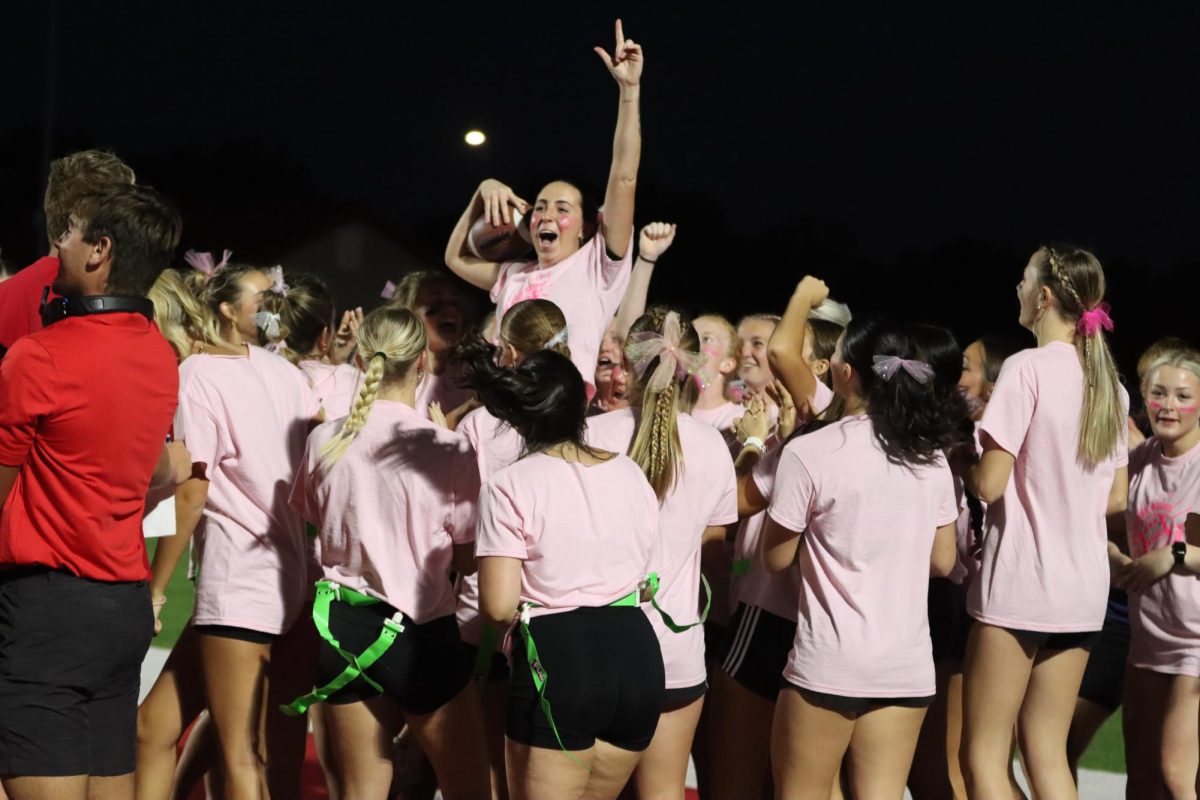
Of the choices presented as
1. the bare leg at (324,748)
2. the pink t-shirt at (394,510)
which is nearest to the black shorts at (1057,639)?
the pink t-shirt at (394,510)

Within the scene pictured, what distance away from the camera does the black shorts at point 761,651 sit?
4.34 metres

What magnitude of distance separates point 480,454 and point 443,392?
139 cm

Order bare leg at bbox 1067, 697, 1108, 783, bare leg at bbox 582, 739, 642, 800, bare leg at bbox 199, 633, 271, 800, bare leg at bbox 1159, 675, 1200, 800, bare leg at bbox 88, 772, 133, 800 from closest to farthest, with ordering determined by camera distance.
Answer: bare leg at bbox 88, 772, 133, 800 < bare leg at bbox 582, 739, 642, 800 < bare leg at bbox 199, 633, 271, 800 < bare leg at bbox 1159, 675, 1200, 800 < bare leg at bbox 1067, 697, 1108, 783

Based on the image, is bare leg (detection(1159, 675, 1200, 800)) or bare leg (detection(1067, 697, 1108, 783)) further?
bare leg (detection(1067, 697, 1108, 783))

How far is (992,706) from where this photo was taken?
14.2ft

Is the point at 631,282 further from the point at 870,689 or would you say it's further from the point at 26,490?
the point at 26,490

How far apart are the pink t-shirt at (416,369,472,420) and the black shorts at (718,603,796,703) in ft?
5.63

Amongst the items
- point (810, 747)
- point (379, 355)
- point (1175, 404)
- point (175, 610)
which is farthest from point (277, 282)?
point (175, 610)

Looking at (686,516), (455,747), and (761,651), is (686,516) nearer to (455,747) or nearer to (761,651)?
(761,651)

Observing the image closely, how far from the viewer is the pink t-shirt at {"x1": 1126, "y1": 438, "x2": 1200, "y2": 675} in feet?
16.0

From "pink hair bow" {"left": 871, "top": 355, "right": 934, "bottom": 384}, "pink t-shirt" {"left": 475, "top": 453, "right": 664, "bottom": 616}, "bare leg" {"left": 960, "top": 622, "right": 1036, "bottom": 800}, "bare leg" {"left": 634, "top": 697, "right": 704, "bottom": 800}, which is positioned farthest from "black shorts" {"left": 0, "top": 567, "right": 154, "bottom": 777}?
"bare leg" {"left": 960, "top": 622, "right": 1036, "bottom": 800}

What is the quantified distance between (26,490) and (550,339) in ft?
5.50

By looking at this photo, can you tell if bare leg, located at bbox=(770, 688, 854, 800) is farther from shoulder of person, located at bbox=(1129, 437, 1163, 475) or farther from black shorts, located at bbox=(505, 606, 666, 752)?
shoulder of person, located at bbox=(1129, 437, 1163, 475)

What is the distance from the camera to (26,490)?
3287 millimetres
